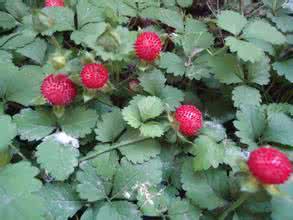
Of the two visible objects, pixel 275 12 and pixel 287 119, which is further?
pixel 275 12

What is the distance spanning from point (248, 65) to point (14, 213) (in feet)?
3.39

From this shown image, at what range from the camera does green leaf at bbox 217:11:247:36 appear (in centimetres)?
172

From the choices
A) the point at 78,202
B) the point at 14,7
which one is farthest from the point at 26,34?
the point at 78,202

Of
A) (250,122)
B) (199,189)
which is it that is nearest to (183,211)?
(199,189)

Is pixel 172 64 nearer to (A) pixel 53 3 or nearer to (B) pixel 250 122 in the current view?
(B) pixel 250 122

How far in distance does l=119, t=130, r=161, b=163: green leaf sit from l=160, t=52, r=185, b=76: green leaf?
0.32 m

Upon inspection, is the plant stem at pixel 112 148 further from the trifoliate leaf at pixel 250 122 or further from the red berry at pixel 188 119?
the trifoliate leaf at pixel 250 122

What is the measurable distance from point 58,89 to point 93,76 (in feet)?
0.41

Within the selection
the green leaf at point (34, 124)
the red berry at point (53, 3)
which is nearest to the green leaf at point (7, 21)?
the red berry at point (53, 3)

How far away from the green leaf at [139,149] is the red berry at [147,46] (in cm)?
27

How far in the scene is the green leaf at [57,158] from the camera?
4.57 feet

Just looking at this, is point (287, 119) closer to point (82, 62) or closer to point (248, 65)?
point (248, 65)

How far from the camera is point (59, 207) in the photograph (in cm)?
140

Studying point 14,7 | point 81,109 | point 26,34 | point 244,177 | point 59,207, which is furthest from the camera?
point 14,7
